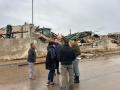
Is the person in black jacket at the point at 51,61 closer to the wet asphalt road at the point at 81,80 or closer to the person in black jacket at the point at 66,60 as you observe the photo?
the wet asphalt road at the point at 81,80

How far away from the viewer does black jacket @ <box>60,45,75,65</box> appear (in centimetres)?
1367

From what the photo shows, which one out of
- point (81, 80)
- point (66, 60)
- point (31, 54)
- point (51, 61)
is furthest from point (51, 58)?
point (31, 54)

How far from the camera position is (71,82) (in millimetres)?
14266

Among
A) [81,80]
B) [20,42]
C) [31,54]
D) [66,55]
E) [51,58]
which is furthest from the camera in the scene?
[20,42]

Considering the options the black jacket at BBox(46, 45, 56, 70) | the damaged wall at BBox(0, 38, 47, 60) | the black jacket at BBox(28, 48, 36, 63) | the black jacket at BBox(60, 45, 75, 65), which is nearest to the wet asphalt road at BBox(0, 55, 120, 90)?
the black jacket at BBox(46, 45, 56, 70)

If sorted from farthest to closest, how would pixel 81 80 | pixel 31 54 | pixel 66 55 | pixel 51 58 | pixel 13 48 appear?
pixel 13 48
pixel 31 54
pixel 81 80
pixel 51 58
pixel 66 55

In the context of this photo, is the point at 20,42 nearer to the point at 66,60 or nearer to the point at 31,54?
the point at 31,54

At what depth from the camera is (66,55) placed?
1369 cm

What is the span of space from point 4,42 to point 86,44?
1054 centimetres

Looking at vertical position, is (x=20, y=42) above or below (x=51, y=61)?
above

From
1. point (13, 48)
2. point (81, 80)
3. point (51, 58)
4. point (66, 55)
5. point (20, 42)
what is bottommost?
point (81, 80)

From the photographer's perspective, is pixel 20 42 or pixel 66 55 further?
pixel 20 42

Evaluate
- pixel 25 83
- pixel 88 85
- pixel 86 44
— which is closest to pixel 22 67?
pixel 25 83

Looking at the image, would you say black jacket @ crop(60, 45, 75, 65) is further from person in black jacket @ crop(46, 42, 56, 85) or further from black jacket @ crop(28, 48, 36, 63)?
black jacket @ crop(28, 48, 36, 63)
